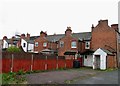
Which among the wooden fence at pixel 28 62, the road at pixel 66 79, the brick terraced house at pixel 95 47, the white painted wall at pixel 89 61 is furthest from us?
the white painted wall at pixel 89 61

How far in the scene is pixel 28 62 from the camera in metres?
22.2

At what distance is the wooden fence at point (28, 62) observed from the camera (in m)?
19.2

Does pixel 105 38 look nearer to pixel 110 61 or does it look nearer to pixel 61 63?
pixel 110 61

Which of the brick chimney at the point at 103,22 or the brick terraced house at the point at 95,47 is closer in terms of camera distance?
the brick terraced house at the point at 95,47

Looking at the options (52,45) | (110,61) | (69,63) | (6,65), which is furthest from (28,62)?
(52,45)

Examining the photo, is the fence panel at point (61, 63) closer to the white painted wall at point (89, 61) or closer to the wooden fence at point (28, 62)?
the wooden fence at point (28, 62)

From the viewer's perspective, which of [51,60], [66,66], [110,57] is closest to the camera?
[51,60]

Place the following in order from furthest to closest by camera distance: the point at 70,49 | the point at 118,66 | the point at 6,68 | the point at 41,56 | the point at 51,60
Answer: the point at 70,49
the point at 118,66
the point at 51,60
the point at 41,56
the point at 6,68

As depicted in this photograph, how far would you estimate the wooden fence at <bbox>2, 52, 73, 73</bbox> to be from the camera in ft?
62.8

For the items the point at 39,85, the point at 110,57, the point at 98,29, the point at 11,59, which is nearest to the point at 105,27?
the point at 98,29

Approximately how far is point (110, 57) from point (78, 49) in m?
8.60

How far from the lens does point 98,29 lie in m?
39.8

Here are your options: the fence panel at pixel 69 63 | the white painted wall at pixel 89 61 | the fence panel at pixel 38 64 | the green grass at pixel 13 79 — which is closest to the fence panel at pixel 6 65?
the green grass at pixel 13 79

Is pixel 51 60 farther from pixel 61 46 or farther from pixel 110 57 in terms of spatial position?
pixel 61 46
